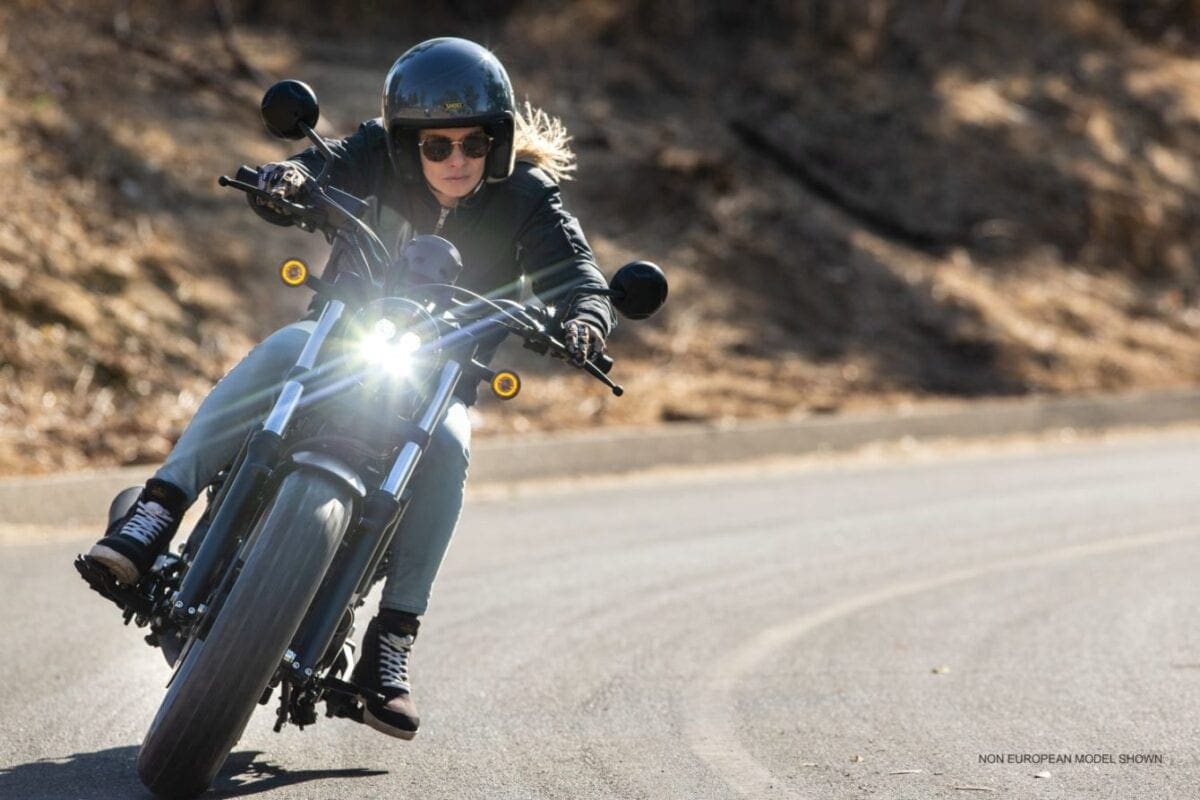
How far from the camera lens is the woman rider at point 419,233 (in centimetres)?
522

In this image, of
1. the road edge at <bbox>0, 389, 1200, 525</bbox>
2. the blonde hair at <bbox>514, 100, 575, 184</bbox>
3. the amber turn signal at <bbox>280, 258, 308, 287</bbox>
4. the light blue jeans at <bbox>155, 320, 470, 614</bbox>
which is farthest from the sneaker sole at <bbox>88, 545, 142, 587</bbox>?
the road edge at <bbox>0, 389, 1200, 525</bbox>

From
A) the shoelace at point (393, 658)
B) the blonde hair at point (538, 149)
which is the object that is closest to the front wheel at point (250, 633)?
the shoelace at point (393, 658)

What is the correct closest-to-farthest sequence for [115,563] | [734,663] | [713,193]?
[115,563], [734,663], [713,193]

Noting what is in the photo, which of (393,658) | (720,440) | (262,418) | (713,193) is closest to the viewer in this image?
(262,418)

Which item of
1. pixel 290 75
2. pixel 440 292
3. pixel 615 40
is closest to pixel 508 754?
pixel 440 292

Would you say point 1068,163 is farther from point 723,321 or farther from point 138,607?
point 138,607

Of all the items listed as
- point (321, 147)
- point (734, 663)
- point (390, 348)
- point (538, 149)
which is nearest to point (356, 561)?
point (390, 348)

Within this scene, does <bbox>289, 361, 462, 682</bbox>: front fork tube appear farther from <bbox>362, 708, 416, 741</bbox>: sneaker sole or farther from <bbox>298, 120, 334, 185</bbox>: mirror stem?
<bbox>298, 120, 334, 185</bbox>: mirror stem

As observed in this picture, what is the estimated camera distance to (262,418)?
5.28 m

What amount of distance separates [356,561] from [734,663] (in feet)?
9.26

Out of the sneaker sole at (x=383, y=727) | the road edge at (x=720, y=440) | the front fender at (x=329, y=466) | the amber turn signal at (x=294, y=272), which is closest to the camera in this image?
the front fender at (x=329, y=466)

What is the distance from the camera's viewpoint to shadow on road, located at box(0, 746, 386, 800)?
508 cm

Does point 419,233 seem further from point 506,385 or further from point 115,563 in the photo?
point 115,563

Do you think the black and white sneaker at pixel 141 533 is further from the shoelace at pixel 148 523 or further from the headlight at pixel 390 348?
the headlight at pixel 390 348
